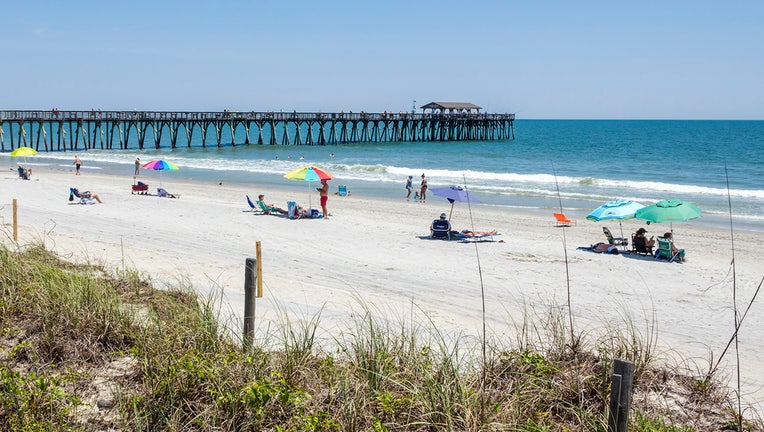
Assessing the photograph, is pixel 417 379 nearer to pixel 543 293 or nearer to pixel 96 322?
pixel 96 322

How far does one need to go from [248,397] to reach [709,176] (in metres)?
37.6

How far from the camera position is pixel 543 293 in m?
10.7

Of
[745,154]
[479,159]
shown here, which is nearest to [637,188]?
[479,159]

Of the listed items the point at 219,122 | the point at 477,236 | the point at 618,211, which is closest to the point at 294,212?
the point at 477,236

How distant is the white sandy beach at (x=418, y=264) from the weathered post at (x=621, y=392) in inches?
75.5

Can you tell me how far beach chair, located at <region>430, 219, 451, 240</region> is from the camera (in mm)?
15328

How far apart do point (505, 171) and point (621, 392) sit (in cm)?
3678

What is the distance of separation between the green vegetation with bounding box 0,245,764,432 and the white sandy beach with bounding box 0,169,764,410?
1.15 meters

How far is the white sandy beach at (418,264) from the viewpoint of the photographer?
9000mm

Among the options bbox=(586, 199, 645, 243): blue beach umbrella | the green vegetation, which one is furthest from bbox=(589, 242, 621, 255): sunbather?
the green vegetation

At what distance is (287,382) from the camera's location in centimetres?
484

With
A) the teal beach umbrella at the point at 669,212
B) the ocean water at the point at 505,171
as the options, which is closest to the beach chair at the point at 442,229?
the ocean water at the point at 505,171

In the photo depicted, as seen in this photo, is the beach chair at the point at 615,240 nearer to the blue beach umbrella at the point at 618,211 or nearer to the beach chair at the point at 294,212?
the blue beach umbrella at the point at 618,211

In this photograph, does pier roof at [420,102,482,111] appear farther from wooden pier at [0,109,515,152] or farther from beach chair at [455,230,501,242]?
beach chair at [455,230,501,242]
